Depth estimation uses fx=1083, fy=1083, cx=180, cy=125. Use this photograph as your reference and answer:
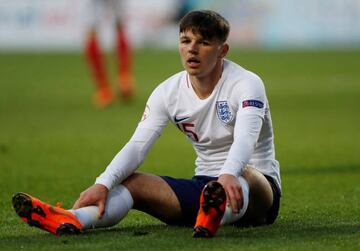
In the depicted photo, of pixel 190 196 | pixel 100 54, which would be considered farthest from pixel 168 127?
pixel 190 196

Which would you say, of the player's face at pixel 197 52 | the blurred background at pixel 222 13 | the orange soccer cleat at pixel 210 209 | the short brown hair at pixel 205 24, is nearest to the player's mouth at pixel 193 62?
the player's face at pixel 197 52

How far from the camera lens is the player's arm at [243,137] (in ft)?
17.1

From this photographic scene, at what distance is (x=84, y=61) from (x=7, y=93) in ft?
25.0

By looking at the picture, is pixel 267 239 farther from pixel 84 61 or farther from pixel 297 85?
pixel 84 61

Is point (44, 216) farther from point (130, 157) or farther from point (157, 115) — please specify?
point (157, 115)

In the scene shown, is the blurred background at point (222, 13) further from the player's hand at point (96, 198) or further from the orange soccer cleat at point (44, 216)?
the orange soccer cleat at point (44, 216)

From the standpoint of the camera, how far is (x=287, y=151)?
1074 cm

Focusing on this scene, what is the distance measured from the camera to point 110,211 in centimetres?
558

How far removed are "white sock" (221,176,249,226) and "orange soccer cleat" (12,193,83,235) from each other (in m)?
0.74

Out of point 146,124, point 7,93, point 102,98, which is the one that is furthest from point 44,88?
point 146,124

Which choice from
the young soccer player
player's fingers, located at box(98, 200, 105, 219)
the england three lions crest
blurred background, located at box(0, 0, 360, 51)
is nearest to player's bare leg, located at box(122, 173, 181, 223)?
the young soccer player

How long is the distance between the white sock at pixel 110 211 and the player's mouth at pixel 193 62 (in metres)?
0.73

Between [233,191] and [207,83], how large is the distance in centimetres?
83

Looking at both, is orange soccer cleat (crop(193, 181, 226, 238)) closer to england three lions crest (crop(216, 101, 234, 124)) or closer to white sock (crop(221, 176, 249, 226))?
white sock (crop(221, 176, 249, 226))
